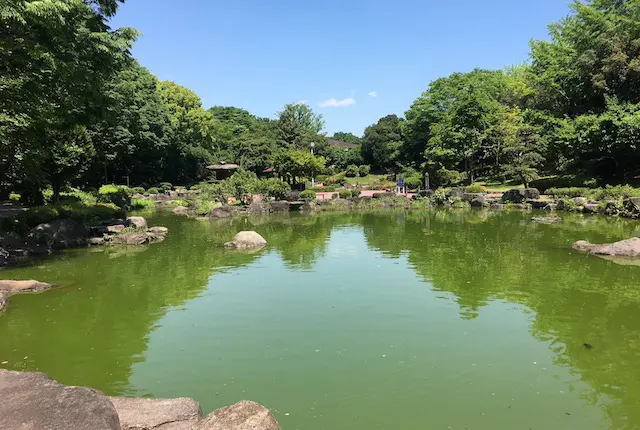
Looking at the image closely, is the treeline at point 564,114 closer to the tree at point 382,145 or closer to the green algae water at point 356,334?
the tree at point 382,145

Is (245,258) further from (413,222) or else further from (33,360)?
(413,222)

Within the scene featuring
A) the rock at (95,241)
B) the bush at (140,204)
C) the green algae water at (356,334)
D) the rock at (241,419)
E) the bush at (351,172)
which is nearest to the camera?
the rock at (241,419)

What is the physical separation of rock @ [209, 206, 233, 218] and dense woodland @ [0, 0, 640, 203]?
654 centimetres

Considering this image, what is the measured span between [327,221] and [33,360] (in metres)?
17.4

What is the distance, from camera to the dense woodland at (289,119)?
11656mm

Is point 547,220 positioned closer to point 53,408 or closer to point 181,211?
point 181,211

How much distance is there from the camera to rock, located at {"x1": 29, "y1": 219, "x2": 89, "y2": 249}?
14.6 metres

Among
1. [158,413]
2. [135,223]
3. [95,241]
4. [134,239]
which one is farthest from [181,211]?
[158,413]

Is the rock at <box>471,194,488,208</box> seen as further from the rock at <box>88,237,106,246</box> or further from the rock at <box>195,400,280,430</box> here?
the rock at <box>195,400,280,430</box>

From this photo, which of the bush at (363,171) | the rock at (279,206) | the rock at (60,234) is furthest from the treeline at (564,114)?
the rock at (60,234)

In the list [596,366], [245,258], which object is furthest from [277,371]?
[245,258]

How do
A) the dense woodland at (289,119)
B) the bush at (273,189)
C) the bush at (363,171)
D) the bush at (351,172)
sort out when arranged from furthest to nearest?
the bush at (363,171) < the bush at (351,172) < the bush at (273,189) < the dense woodland at (289,119)

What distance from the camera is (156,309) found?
8.49 metres

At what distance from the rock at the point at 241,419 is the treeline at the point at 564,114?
1054 inches
